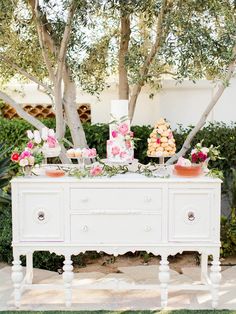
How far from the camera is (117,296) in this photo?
488cm

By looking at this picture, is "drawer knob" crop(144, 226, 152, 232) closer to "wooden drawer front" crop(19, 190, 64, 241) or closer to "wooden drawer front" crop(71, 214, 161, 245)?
"wooden drawer front" crop(71, 214, 161, 245)

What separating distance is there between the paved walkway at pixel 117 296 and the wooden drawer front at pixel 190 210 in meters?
0.69

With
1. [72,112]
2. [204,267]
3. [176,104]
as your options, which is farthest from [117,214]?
[176,104]

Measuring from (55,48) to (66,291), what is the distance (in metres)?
2.53

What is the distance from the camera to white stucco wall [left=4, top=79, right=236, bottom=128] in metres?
6.91

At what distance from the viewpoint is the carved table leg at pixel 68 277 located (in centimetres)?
455

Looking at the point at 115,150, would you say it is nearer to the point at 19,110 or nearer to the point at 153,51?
the point at 153,51

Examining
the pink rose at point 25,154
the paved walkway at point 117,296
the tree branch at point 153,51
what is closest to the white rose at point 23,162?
the pink rose at point 25,154

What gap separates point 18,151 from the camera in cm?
471

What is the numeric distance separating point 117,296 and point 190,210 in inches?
42.0

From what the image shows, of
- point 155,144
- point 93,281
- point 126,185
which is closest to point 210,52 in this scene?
point 155,144

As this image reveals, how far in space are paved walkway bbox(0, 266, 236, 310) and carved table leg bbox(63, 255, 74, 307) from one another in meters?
0.09

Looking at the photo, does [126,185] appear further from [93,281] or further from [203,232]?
[93,281]

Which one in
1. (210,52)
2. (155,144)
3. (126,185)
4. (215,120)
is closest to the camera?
(126,185)
